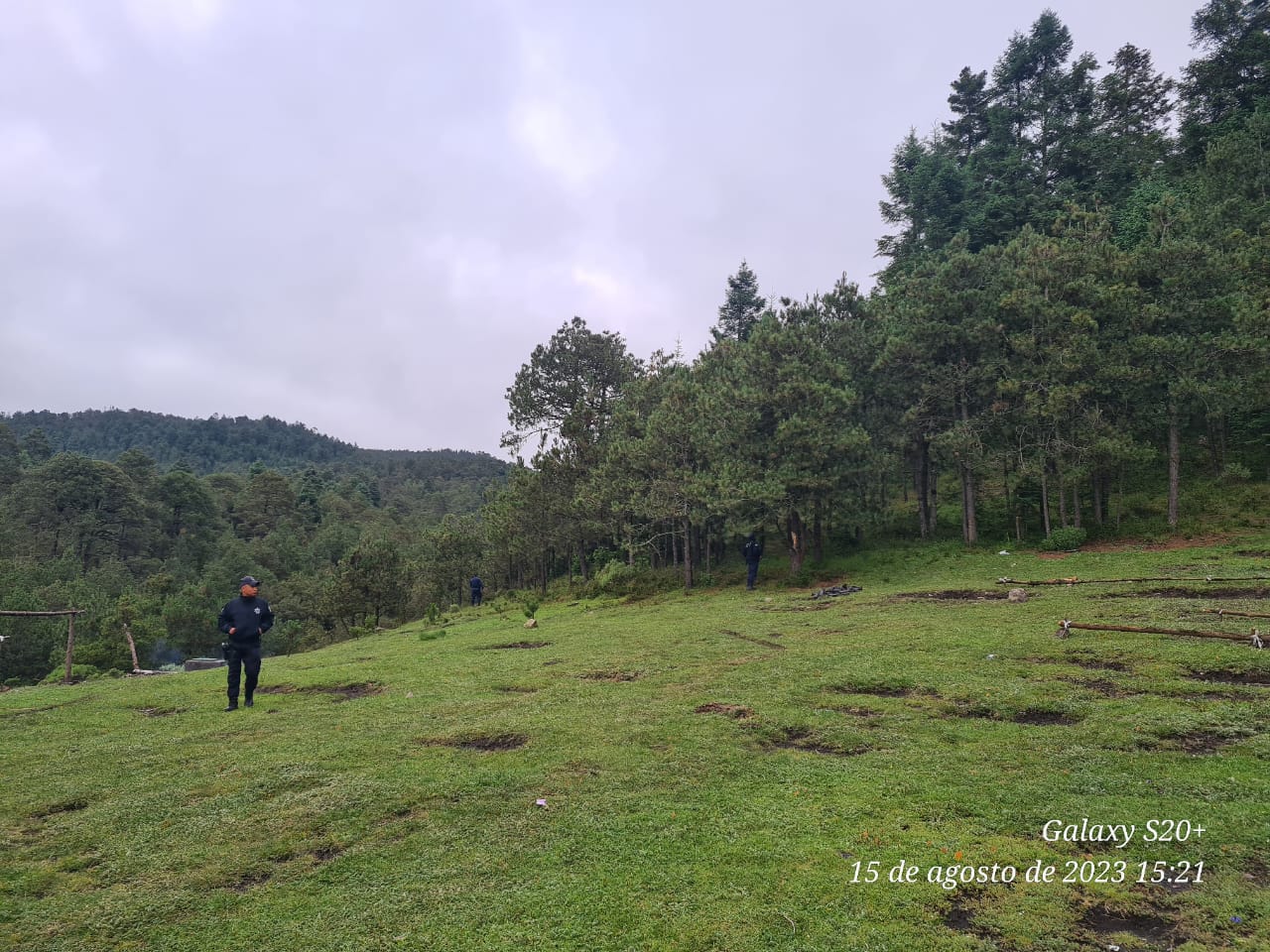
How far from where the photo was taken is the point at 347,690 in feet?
44.4

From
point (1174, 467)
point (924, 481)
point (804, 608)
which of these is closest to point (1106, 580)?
Result: point (804, 608)

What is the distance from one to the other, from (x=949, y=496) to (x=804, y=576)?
16.7 m

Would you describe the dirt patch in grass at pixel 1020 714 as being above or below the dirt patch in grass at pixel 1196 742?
below

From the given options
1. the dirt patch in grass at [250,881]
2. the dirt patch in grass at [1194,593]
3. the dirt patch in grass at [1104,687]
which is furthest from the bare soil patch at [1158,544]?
the dirt patch in grass at [250,881]

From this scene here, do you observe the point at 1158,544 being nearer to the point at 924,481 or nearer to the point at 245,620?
the point at 924,481

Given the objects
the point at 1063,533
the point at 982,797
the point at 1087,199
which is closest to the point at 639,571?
the point at 1063,533

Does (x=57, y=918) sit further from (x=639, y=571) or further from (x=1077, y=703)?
(x=639, y=571)

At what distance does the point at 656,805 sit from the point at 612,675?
6726mm

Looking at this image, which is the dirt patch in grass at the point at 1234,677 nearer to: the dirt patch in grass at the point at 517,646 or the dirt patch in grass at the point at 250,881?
the dirt patch in grass at the point at 250,881

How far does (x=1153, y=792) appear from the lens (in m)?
6.14

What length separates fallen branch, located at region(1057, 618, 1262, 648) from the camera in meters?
10.9

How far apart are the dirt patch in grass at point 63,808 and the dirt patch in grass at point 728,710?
772 centimetres

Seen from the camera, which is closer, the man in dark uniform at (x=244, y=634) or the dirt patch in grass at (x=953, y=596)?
the man in dark uniform at (x=244, y=634)

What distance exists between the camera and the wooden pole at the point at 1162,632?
35.9 ft
